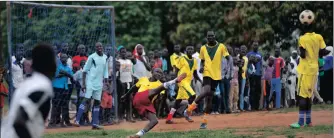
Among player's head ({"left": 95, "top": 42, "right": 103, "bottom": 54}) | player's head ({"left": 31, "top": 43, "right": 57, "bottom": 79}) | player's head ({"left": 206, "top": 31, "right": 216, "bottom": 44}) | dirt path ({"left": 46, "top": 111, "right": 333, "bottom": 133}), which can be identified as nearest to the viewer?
player's head ({"left": 31, "top": 43, "right": 57, "bottom": 79})

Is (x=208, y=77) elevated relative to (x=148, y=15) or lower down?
lower down

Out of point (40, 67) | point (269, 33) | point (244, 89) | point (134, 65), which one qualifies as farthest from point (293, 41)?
point (40, 67)

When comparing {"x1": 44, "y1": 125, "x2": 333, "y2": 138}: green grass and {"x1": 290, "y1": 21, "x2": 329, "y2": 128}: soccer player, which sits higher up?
{"x1": 290, "y1": 21, "x2": 329, "y2": 128}: soccer player

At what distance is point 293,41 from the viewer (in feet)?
88.4

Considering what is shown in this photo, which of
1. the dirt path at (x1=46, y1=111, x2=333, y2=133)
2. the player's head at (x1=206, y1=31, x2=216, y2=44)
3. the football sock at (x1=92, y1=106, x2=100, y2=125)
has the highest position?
the player's head at (x1=206, y1=31, x2=216, y2=44)

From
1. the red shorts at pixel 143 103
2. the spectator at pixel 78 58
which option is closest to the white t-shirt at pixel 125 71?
the spectator at pixel 78 58

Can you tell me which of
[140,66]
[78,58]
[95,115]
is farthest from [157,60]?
[95,115]

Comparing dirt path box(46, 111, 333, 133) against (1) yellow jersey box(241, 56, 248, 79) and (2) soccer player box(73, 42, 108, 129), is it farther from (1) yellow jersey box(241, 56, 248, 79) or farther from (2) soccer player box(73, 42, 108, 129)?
(1) yellow jersey box(241, 56, 248, 79)

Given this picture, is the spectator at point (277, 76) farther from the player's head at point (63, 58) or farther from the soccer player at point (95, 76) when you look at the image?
the player's head at point (63, 58)

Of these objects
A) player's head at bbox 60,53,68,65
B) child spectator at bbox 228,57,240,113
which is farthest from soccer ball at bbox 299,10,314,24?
child spectator at bbox 228,57,240,113

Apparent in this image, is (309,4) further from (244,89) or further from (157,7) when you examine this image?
(157,7)

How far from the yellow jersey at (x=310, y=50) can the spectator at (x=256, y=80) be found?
6.25 metres

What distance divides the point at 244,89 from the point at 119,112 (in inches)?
159

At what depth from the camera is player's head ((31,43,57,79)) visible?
23.5ft
